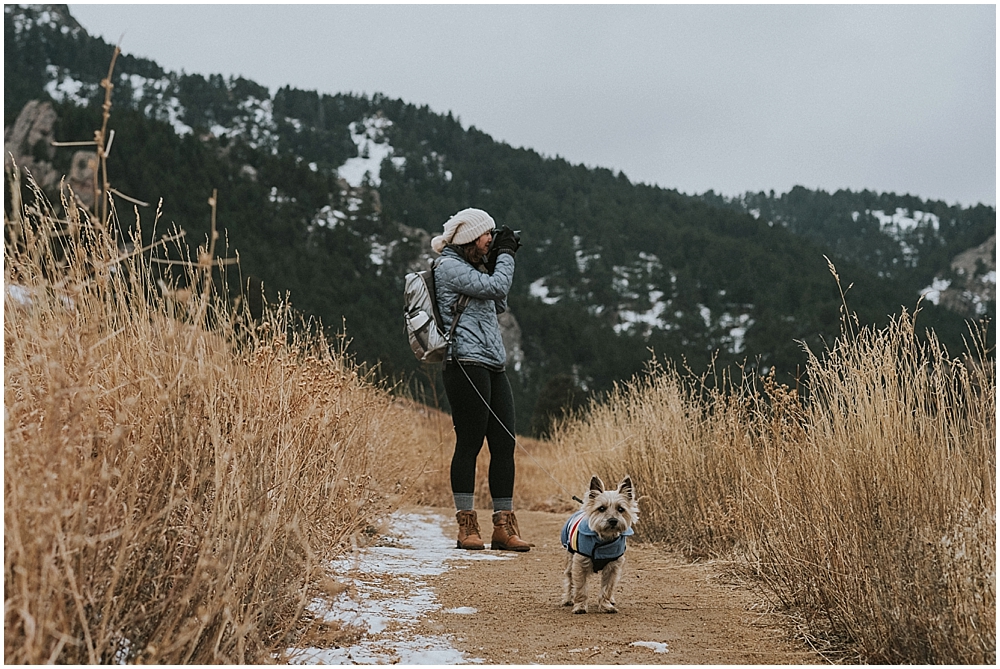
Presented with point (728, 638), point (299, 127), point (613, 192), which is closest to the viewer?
point (728, 638)

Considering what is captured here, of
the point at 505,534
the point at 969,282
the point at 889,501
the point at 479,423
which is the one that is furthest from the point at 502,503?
the point at 969,282

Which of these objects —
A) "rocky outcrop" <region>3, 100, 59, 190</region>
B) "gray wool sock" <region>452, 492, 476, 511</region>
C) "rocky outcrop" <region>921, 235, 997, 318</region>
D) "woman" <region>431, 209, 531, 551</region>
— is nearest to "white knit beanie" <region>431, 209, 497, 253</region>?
"woman" <region>431, 209, 531, 551</region>

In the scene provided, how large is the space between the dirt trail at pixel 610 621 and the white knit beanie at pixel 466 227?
74.0 inches

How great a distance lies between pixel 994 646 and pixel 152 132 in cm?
5204

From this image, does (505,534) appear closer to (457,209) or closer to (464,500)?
(464,500)

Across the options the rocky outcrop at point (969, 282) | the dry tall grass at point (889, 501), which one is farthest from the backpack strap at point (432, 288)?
the rocky outcrop at point (969, 282)

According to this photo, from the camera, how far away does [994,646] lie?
2182 mm

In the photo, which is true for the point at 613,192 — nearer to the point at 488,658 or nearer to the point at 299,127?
the point at 299,127

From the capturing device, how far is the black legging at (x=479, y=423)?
4688 millimetres

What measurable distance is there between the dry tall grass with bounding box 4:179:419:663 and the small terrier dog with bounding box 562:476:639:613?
108 centimetres

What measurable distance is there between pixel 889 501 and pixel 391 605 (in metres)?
1.94

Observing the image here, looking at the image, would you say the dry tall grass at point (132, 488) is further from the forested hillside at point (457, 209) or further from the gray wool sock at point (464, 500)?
the forested hillside at point (457, 209)

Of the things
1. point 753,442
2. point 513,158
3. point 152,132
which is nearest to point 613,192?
point 513,158

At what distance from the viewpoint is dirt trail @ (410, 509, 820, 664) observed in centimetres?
272
